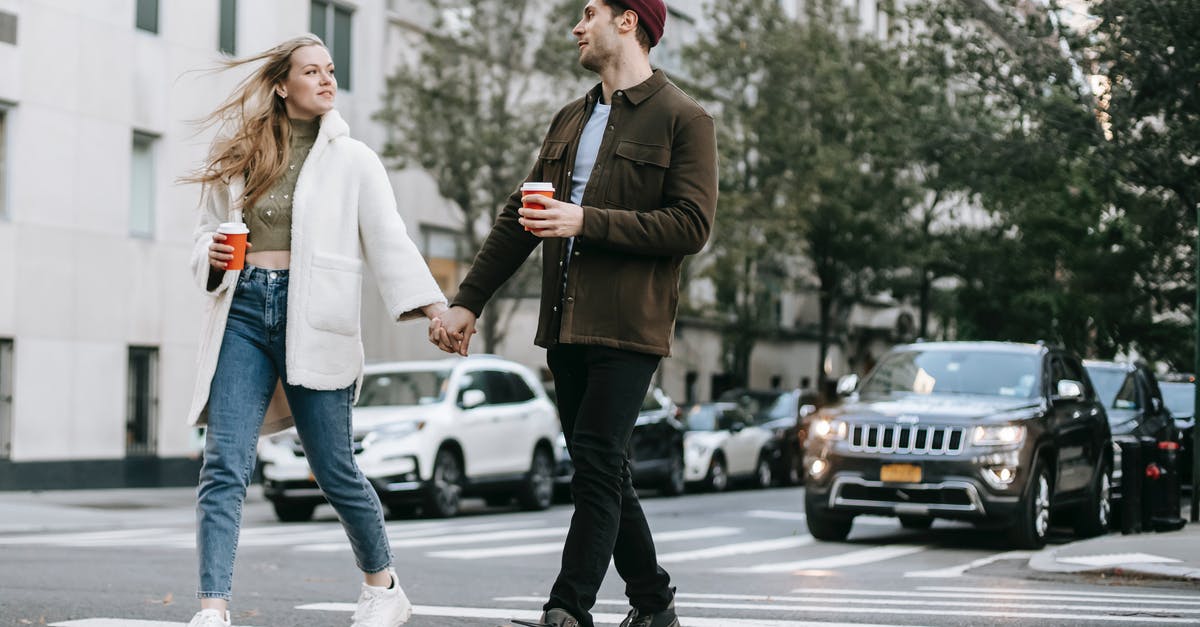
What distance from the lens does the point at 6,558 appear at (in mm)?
10961

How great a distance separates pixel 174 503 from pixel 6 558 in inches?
459

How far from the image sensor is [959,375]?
581 inches

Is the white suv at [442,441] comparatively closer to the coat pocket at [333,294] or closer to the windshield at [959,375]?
the windshield at [959,375]

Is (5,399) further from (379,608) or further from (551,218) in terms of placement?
(551,218)

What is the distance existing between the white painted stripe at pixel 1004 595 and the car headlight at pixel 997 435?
417 cm

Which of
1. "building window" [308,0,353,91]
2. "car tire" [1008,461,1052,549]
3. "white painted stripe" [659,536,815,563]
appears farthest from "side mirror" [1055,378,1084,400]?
"building window" [308,0,353,91]

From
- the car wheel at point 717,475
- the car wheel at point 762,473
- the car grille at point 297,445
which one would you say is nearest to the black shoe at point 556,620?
the car grille at point 297,445

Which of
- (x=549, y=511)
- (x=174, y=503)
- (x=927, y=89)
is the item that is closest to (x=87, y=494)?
(x=174, y=503)

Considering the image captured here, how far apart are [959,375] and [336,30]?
18.6 m

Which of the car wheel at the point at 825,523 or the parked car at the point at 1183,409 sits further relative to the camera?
the parked car at the point at 1183,409

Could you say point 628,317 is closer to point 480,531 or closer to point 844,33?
point 480,531

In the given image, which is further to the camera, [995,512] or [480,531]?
[480,531]

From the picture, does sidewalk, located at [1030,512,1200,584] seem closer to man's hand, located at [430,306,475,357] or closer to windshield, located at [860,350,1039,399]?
windshield, located at [860,350,1039,399]

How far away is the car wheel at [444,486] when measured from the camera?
18.2 m
